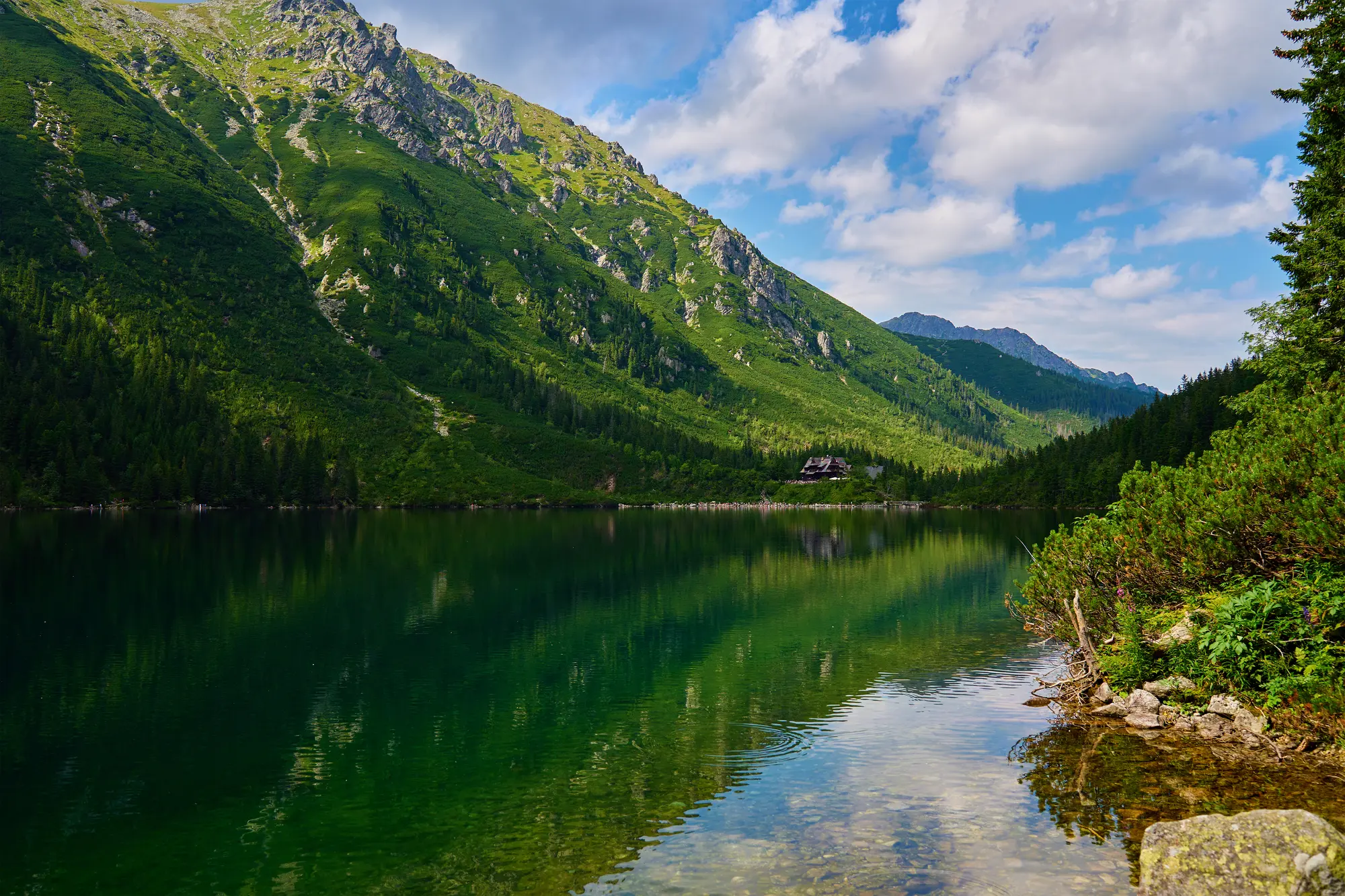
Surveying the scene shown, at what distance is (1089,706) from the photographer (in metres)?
33.1

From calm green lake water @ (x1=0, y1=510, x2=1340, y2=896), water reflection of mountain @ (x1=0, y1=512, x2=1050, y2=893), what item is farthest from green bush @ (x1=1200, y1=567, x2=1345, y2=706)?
water reflection of mountain @ (x1=0, y1=512, x2=1050, y2=893)

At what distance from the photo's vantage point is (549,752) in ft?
95.3

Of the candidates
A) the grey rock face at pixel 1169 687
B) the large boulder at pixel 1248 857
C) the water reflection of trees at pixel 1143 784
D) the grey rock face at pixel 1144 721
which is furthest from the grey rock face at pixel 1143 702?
the large boulder at pixel 1248 857

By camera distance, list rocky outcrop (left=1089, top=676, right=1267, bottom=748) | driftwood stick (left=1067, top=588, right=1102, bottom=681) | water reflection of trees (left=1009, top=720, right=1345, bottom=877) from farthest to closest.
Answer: driftwood stick (left=1067, top=588, right=1102, bottom=681), rocky outcrop (left=1089, top=676, right=1267, bottom=748), water reflection of trees (left=1009, top=720, right=1345, bottom=877)

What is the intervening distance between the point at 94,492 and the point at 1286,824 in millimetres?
240588

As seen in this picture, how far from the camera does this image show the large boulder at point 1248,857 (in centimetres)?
1427

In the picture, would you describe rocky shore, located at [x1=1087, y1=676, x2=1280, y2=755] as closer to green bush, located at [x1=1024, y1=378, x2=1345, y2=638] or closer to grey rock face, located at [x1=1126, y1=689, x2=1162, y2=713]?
grey rock face, located at [x1=1126, y1=689, x2=1162, y2=713]

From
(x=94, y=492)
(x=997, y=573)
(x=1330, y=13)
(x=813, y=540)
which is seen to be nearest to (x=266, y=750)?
(x=1330, y=13)

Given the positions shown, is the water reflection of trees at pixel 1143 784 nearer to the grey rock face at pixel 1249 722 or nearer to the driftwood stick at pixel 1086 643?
the grey rock face at pixel 1249 722

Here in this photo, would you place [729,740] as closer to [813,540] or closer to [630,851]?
[630,851]

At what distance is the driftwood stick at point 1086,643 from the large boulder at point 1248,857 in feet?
62.6

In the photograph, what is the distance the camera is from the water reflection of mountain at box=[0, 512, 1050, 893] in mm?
21094

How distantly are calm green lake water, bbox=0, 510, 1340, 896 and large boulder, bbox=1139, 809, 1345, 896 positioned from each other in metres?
2.43

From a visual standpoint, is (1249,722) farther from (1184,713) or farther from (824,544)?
(824,544)
